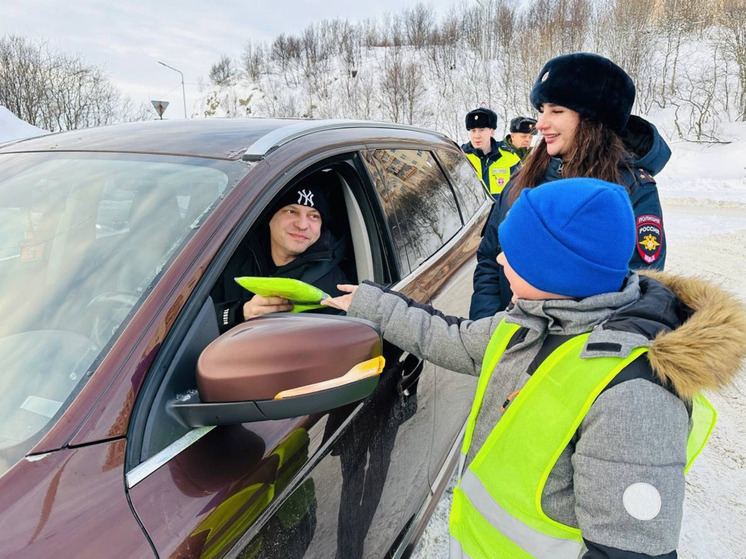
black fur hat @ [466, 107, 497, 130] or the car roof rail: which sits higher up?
the car roof rail

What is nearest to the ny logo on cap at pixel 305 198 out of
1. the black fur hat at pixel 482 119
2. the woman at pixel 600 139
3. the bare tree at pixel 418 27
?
the woman at pixel 600 139

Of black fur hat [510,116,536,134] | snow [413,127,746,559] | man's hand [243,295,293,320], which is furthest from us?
black fur hat [510,116,536,134]

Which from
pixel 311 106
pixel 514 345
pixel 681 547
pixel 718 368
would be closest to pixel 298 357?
pixel 514 345

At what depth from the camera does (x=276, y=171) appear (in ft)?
4.33

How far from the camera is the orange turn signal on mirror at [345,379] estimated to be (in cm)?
92

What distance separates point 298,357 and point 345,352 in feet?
0.32

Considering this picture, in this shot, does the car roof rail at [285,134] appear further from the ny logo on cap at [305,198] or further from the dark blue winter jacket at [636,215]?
the dark blue winter jacket at [636,215]

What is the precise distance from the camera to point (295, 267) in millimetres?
1879

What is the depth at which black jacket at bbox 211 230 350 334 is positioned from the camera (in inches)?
68.7

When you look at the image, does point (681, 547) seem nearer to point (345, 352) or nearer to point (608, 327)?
point (608, 327)

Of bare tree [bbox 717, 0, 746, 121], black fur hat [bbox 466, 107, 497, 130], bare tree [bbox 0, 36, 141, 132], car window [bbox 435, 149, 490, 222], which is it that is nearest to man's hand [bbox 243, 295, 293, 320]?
car window [bbox 435, 149, 490, 222]

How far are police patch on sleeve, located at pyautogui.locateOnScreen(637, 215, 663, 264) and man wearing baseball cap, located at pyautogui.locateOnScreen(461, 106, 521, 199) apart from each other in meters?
4.15

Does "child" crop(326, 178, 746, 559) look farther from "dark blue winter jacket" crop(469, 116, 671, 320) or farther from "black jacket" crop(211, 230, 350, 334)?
"black jacket" crop(211, 230, 350, 334)

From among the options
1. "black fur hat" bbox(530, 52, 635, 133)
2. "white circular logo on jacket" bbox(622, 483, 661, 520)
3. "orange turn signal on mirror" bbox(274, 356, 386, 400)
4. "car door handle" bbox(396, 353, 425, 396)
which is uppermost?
"black fur hat" bbox(530, 52, 635, 133)
